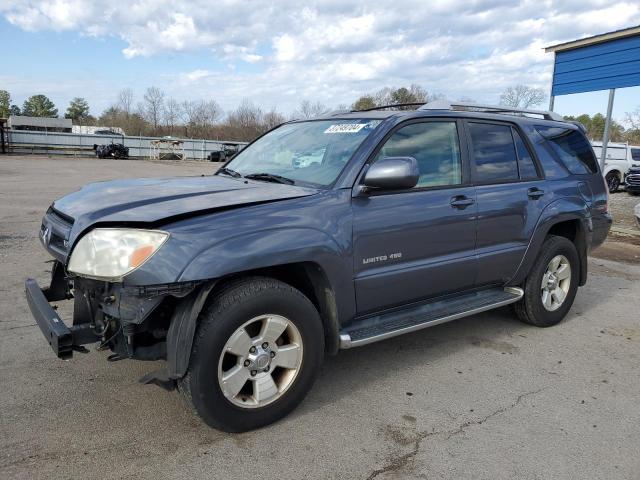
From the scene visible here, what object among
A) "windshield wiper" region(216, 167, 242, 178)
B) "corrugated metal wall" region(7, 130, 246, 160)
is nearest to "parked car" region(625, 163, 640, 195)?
"windshield wiper" region(216, 167, 242, 178)

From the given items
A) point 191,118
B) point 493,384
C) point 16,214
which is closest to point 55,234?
point 493,384

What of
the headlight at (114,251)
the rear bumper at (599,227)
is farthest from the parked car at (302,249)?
the rear bumper at (599,227)

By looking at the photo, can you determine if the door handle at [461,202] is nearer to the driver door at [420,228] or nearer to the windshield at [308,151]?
the driver door at [420,228]

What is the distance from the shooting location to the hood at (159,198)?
278 cm

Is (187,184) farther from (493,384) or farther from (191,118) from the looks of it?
(191,118)

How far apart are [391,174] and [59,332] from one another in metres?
2.02

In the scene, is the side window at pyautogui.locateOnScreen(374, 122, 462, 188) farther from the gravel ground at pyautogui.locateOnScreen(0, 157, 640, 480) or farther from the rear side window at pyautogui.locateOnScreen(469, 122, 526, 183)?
the gravel ground at pyautogui.locateOnScreen(0, 157, 640, 480)

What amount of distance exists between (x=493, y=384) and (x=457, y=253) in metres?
0.96

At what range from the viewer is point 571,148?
16.4 ft

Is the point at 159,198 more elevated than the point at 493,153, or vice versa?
the point at 493,153

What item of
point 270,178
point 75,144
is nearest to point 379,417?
point 270,178

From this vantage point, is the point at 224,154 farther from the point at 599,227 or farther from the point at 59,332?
the point at 59,332

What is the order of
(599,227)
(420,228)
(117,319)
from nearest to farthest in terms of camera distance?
(117,319), (420,228), (599,227)

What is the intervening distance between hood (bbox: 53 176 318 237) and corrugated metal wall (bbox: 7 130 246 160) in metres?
39.6
